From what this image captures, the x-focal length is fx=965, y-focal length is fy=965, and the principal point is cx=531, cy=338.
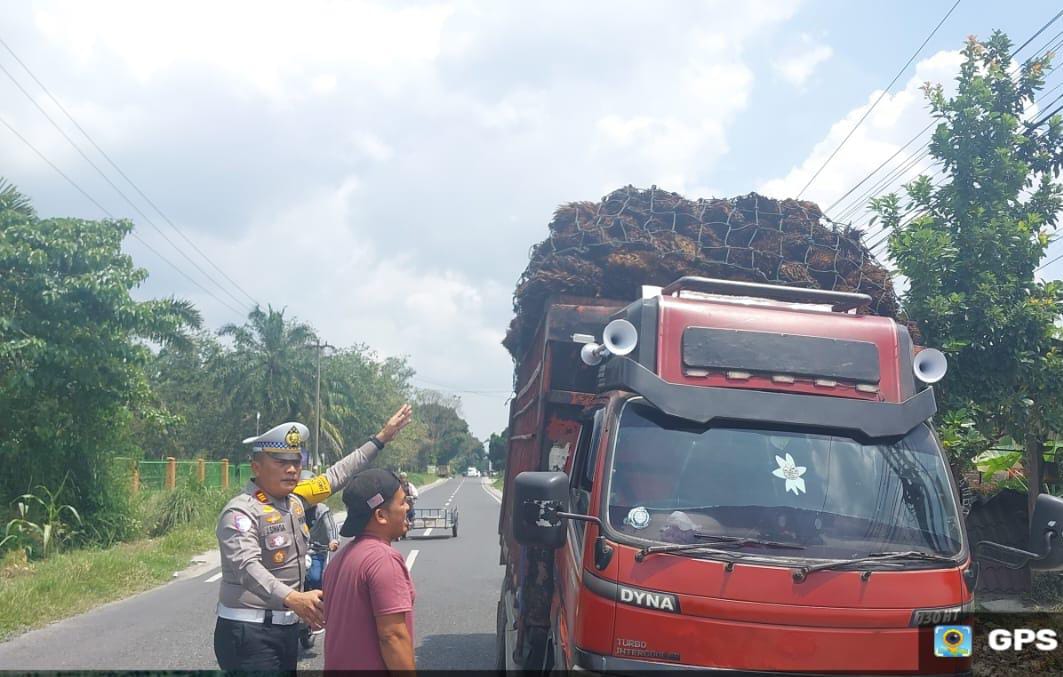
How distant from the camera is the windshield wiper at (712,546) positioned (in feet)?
12.8

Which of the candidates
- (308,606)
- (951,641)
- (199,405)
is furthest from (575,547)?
(199,405)

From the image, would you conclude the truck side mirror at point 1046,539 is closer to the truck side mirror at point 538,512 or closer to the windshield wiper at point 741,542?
the windshield wiper at point 741,542

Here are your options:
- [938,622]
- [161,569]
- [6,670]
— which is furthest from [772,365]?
[161,569]

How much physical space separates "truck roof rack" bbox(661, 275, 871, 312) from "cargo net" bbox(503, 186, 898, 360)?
0.61 metres

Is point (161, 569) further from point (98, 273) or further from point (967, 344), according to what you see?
point (967, 344)

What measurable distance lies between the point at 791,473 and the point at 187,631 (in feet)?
23.0

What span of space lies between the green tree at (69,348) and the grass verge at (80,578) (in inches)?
65.0

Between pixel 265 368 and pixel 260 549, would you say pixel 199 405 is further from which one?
pixel 260 549

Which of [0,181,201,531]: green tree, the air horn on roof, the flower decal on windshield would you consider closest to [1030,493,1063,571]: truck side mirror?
the flower decal on windshield

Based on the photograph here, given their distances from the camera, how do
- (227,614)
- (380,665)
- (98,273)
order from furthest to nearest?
(98,273), (227,614), (380,665)

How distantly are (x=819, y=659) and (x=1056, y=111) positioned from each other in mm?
7203

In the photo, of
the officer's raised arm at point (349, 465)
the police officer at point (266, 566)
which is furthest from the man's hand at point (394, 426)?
the police officer at point (266, 566)

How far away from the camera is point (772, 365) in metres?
4.52

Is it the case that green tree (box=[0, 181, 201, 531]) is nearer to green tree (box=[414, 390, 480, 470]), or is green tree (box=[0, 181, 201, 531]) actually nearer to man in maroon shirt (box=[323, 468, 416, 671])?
man in maroon shirt (box=[323, 468, 416, 671])
